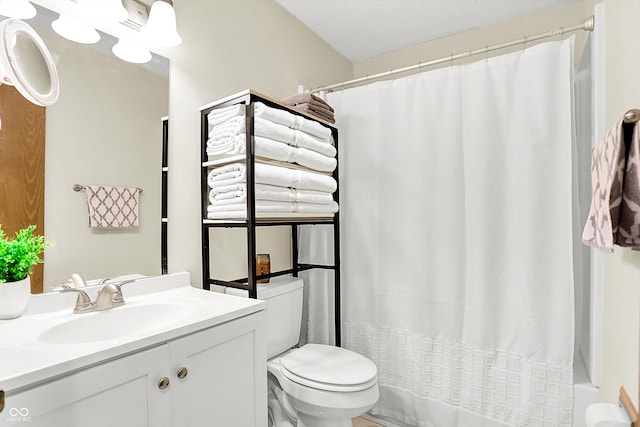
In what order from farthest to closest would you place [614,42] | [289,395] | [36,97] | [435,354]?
[435,354]
[289,395]
[614,42]
[36,97]

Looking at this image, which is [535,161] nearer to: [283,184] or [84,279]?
[283,184]

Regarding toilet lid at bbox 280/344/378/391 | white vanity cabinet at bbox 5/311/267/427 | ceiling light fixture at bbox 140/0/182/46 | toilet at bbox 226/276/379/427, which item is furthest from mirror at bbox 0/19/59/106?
toilet lid at bbox 280/344/378/391

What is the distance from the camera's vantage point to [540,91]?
154cm

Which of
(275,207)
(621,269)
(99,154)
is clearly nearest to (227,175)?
(275,207)

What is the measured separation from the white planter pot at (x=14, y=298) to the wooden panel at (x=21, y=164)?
118mm

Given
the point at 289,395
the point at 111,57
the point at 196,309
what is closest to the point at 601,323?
the point at 289,395

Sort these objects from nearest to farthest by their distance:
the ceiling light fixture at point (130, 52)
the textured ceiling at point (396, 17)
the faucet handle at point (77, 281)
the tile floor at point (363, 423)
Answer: the faucet handle at point (77, 281)
the ceiling light fixture at point (130, 52)
the tile floor at point (363, 423)
the textured ceiling at point (396, 17)

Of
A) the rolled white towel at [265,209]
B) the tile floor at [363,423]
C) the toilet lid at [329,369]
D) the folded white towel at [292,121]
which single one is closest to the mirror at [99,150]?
the rolled white towel at [265,209]

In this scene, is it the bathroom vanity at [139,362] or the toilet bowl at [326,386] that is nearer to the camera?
the bathroom vanity at [139,362]

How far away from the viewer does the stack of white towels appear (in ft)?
4.67

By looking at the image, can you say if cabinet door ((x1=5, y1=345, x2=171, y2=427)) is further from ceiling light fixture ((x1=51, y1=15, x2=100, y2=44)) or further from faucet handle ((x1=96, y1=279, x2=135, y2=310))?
ceiling light fixture ((x1=51, y1=15, x2=100, y2=44))

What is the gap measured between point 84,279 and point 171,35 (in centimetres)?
100

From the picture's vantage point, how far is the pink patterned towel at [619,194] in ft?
2.58

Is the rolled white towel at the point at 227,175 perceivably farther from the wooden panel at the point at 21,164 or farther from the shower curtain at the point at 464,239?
the shower curtain at the point at 464,239
